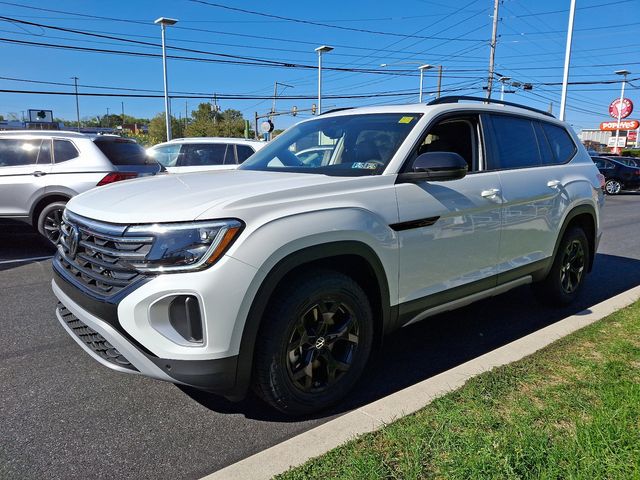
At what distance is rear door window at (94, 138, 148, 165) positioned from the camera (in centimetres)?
733

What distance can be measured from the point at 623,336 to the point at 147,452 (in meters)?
3.47

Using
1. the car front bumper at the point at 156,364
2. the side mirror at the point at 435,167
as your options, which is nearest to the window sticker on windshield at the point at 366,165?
the side mirror at the point at 435,167

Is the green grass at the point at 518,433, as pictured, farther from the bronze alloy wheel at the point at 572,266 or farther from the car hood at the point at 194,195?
the bronze alloy wheel at the point at 572,266

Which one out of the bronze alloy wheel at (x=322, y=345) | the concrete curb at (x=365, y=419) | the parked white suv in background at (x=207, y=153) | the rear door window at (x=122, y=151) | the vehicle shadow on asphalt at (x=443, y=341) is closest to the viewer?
the concrete curb at (x=365, y=419)

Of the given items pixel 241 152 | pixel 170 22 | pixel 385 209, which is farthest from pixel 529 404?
pixel 170 22

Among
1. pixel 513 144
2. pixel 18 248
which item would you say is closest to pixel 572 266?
pixel 513 144

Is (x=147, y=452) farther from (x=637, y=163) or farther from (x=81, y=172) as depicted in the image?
(x=637, y=163)

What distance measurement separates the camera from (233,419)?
2.85 meters

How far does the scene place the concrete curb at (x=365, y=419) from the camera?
7.43 ft

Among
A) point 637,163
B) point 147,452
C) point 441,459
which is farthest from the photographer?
point 637,163

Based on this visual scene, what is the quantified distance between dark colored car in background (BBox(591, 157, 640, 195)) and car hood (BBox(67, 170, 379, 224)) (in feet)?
70.1

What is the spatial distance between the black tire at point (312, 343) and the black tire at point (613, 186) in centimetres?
2207

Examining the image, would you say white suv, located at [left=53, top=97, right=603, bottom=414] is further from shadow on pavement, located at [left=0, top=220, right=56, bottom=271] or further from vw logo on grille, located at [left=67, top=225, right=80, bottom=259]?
shadow on pavement, located at [left=0, top=220, right=56, bottom=271]

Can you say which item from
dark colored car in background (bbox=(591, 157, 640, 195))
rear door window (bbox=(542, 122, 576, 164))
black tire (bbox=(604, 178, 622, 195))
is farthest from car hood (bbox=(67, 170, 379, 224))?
black tire (bbox=(604, 178, 622, 195))
